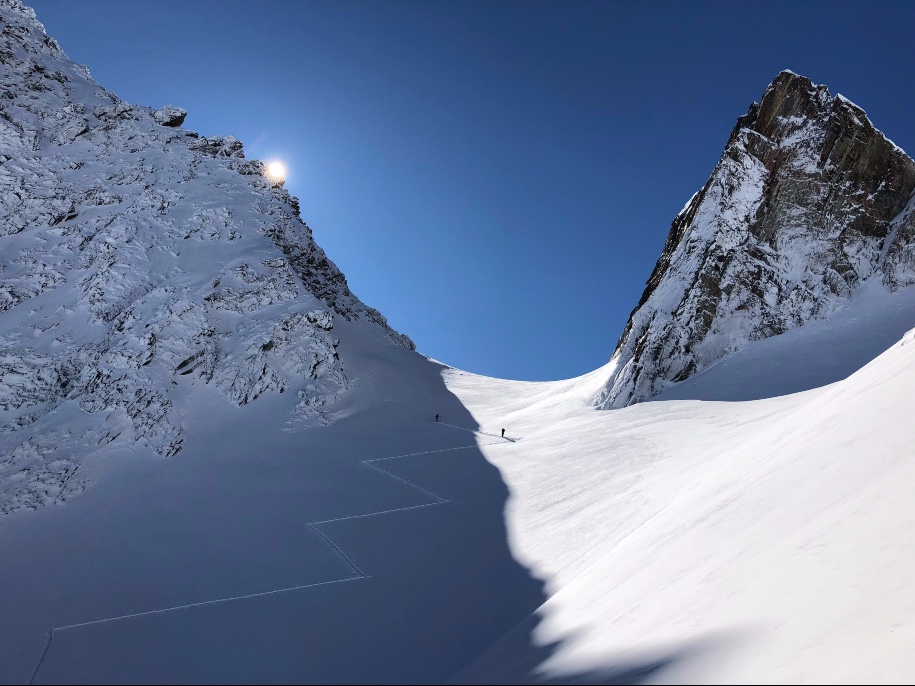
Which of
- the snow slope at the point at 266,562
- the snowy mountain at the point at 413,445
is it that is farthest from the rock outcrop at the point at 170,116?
the snow slope at the point at 266,562

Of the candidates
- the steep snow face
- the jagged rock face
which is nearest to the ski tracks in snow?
the steep snow face

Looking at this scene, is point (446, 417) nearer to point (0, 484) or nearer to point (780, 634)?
point (0, 484)

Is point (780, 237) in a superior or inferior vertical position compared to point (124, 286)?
inferior

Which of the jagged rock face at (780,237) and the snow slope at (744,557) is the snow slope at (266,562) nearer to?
the snow slope at (744,557)

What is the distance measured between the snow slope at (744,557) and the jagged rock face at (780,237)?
13.9m

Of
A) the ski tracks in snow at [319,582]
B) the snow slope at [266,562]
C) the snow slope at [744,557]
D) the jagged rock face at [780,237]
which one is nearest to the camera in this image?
the snow slope at [744,557]

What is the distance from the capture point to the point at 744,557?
27.0ft

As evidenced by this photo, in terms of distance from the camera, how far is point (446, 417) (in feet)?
135

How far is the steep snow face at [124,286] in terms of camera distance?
31.0 m

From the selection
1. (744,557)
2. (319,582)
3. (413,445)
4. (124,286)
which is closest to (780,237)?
(413,445)

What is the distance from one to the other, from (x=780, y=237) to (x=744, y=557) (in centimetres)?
3338

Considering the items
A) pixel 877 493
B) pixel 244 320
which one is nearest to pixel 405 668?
pixel 877 493

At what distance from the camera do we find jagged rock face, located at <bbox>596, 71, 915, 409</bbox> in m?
32.5

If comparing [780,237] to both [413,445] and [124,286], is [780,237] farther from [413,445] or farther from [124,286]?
[124,286]
